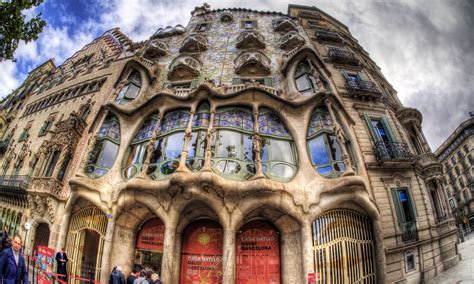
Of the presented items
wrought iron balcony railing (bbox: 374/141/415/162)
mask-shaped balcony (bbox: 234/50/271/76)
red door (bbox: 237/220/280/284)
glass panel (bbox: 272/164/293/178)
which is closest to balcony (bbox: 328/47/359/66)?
mask-shaped balcony (bbox: 234/50/271/76)

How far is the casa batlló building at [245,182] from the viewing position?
8664 mm

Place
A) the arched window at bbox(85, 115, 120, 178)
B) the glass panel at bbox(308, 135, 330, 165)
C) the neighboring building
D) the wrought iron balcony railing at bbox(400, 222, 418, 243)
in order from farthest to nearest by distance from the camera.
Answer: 1. the neighboring building
2. the arched window at bbox(85, 115, 120, 178)
3. the glass panel at bbox(308, 135, 330, 165)
4. the wrought iron balcony railing at bbox(400, 222, 418, 243)

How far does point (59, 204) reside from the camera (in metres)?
11.8

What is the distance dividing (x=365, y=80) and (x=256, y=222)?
12.3 m

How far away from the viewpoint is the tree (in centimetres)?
772

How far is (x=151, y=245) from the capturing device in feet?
32.5

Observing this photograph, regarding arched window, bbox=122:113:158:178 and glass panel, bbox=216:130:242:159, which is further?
arched window, bbox=122:113:158:178

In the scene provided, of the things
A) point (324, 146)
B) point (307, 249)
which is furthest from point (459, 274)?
point (324, 146)

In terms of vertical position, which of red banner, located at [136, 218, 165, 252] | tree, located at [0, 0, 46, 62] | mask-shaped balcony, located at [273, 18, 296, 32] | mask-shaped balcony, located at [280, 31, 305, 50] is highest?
Result: mask-shaped balcony, located at [273, 18, 296, 32]

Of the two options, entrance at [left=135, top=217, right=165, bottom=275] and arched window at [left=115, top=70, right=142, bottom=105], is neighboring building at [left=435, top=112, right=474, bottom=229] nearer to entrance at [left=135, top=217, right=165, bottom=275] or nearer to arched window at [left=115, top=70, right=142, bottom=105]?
entrance at [left=135, top=217, right=165, bottom=275]

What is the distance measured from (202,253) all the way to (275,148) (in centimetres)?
→ 589

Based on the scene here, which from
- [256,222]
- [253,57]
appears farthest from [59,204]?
[253,57]

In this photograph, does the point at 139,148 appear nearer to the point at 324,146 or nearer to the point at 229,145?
the point at 229,145

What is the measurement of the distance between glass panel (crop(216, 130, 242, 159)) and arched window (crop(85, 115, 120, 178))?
6.22 m
